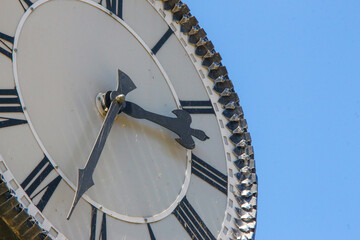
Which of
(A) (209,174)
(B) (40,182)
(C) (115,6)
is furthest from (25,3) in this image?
(A) (209,174)

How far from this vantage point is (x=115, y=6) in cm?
608

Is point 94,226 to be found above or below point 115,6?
below

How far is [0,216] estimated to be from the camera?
465 centimetres

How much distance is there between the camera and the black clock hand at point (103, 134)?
5086 millimetres

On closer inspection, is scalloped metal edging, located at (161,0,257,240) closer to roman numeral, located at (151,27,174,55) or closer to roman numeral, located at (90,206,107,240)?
roman numeral, located at (151,27,174,55)

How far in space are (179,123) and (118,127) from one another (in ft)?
1.65

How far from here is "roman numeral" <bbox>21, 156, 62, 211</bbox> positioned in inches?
192

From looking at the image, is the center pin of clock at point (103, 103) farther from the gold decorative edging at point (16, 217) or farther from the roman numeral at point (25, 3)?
the gold decorative edging at point (16, 217)

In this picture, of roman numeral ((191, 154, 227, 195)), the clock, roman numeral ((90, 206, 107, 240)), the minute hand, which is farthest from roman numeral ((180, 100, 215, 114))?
roman numeral ((90, 206, 107, 240))

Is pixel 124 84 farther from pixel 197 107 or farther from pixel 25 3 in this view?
pixel 197 107

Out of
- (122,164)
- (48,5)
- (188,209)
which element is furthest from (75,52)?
(188,209)

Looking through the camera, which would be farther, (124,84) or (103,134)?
(124,84)

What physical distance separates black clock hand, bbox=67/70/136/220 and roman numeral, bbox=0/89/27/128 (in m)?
0.41

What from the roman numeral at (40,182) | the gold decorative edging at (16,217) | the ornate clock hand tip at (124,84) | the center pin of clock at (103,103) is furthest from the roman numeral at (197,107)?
the gold decorative edging at (16,217)
